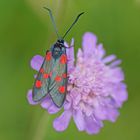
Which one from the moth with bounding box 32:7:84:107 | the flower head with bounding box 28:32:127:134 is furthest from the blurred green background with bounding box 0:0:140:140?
the moth with bounding box 32:7:84:107

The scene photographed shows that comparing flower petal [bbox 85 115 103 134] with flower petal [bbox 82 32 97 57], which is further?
flower petal [bbox 82 32 97 57]

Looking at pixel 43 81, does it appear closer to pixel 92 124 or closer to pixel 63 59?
pixel 63 59

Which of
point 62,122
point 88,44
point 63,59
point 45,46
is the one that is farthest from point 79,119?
point 45,46

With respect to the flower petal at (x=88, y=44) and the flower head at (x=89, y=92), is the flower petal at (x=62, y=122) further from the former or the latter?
the flower petal at (x=88, y=44)

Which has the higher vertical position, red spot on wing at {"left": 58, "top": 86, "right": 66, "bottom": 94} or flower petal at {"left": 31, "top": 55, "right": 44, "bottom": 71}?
flower petal at {"left": 31, "top": 55, "right": 44, "bottom": 71}

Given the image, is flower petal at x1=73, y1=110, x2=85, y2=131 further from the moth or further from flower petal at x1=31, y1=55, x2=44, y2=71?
flower petal at x1=31, y1=55, x2=44, y2=71

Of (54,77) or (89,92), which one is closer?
(54,77)

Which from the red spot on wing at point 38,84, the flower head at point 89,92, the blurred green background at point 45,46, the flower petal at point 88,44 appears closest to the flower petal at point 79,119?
the flower head at point 89,92
